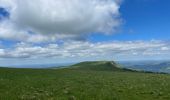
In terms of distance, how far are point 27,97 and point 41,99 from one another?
3.98ft

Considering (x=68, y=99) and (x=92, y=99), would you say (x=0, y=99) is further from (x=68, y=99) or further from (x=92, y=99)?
(x=92, y=99)

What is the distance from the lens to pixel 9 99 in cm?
1989

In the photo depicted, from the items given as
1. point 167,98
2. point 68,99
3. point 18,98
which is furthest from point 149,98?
point 18,98

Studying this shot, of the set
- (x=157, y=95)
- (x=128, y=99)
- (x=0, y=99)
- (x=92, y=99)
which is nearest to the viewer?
(x=0, y=99)

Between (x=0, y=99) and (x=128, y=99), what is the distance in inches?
386

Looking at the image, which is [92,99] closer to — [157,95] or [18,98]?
[18,98]

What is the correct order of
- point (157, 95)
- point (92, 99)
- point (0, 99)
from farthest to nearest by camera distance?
point (157, 95)
point (92, 99)
point (0, 99)

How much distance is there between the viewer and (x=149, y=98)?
78.4ft

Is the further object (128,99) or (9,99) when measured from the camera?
(128,99)

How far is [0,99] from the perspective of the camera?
1967 centimetres

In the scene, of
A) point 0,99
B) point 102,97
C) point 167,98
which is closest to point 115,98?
point 102,97

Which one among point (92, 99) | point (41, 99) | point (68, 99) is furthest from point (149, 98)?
point (41, 99)

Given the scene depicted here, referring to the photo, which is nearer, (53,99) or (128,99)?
(53,99)

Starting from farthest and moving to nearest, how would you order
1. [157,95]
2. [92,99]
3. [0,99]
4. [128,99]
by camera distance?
[157,95] < [128,99] < [92,99] < [0,99]
